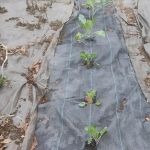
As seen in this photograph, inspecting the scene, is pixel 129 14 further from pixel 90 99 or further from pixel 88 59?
pixel 90 99

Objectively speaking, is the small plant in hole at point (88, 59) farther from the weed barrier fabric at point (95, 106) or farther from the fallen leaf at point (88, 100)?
the fallen leaf at point (88, 100)

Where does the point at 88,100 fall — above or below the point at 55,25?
below

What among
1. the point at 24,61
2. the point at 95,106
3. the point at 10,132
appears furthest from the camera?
the point at 24,61

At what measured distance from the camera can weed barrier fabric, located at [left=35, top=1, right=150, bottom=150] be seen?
189cm

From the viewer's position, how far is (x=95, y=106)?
219cm

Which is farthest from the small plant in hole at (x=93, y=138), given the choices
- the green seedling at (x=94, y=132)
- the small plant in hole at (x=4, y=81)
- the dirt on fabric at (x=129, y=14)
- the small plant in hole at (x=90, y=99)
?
the dirt on fabric at (x=129, y=14)

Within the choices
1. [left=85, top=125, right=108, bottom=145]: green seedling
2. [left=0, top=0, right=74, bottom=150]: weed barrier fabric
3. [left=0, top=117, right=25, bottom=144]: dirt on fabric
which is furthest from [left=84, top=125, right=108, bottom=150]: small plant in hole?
[left=0, top=117, right=25, bottom=144]: dirt on fabric

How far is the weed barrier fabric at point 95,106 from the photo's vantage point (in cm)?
189

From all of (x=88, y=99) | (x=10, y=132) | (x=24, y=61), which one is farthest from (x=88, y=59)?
(x=10, y=132)

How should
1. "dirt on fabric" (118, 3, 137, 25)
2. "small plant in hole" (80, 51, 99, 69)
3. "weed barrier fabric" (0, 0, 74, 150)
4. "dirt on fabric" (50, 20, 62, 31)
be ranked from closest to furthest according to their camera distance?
"weed barrier fabric" (0, 0, 74, 150) < "small plant in hole" (80, 51, 99, 69) < "dirt on fabric" (50, 20, 62, 31) < "dirt on fabric" (118, 3, 137, 25)

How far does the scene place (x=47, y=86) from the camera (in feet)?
8.19

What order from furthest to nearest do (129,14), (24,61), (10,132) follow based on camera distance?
(129,14) → (24,61) → (10,132)

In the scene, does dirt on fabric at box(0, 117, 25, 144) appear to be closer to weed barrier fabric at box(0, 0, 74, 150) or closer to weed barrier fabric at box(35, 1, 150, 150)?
weed barrier fabric at box(0, 0, 74, 150)

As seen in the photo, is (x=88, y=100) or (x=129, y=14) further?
(x=129, y=14)
